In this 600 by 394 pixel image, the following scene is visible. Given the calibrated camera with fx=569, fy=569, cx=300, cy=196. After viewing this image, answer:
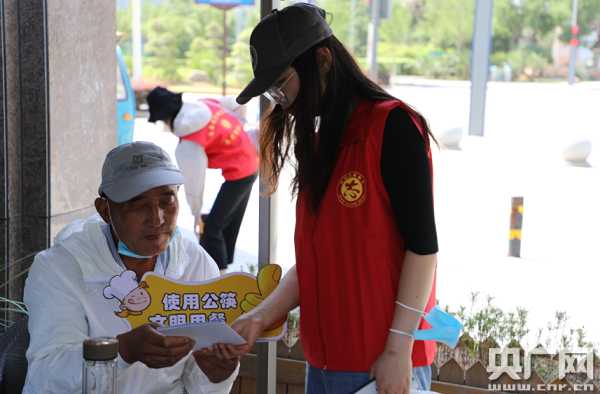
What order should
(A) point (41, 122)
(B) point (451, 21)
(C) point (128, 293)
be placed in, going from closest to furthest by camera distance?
1. (C) point (128, 293)
2. (A) point (41, 122)
3. (B) point (451, 21)

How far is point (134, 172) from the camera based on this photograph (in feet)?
5.96

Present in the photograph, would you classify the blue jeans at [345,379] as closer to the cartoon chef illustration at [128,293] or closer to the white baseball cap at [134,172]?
the cartoon chef illustration at [128,293]

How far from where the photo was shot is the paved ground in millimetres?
4977

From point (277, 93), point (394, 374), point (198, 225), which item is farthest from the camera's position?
point (198, 225)

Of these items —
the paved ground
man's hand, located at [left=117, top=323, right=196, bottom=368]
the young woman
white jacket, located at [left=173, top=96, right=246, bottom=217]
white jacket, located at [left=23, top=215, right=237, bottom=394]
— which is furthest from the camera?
the paved ground

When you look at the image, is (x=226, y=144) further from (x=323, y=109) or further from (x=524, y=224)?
(x=524, y=224)

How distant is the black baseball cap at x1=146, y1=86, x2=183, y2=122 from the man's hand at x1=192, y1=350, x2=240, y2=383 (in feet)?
10.1

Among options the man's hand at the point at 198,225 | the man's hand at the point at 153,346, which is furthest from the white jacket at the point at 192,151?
the man's hand at the point at 153,346

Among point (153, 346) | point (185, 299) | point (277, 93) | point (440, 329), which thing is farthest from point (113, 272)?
point (440, 329)

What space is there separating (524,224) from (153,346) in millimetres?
5840

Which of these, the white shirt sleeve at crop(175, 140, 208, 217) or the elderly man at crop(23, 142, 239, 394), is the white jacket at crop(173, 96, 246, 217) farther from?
the elderly man at crop(23, 142, 239, 394)

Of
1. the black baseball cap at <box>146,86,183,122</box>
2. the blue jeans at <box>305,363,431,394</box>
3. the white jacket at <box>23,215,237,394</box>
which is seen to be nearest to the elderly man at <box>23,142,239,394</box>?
the white jacket at <box>23,215,237,394</box>

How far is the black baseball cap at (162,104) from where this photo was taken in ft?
14.9

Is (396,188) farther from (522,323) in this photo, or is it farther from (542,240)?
(542,240)
